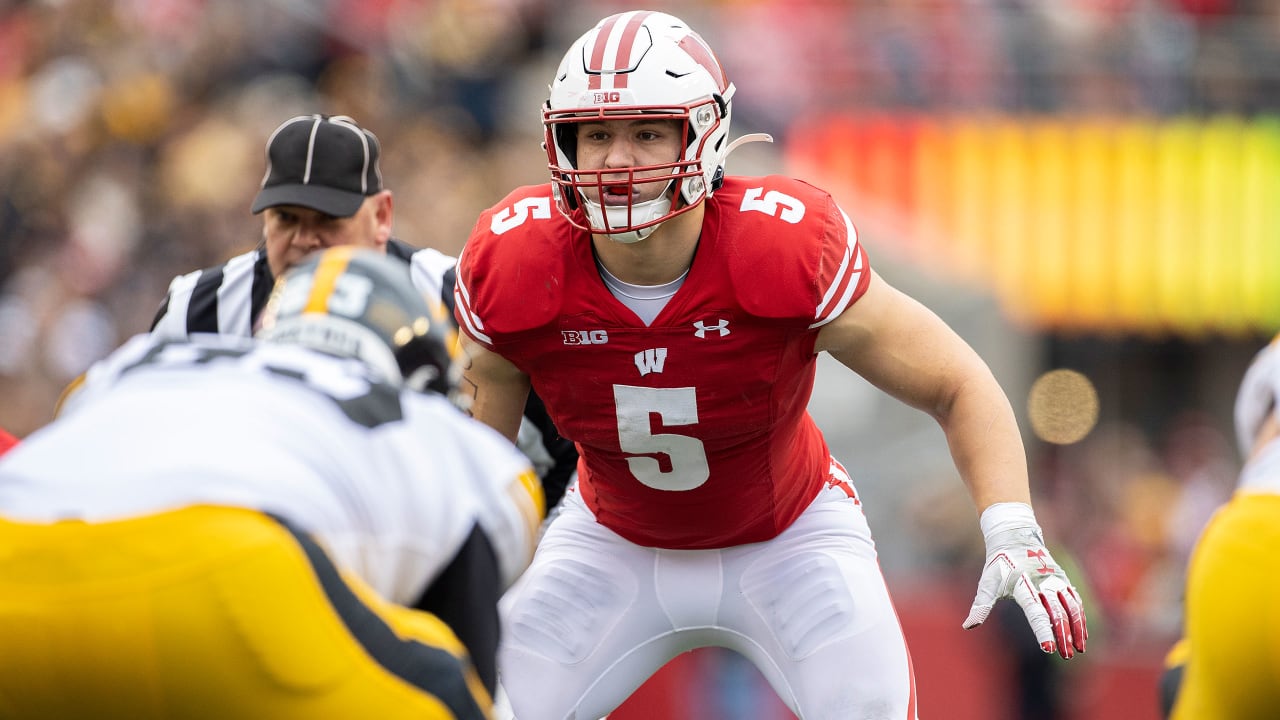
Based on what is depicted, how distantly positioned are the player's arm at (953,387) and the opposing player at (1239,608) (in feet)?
1.04

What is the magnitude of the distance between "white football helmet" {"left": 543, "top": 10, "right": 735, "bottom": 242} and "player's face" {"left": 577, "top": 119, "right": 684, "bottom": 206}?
0.05ft

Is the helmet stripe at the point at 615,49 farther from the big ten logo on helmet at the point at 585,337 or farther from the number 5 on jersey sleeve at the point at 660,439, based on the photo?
the number 5 on jersey sleeve at the point at 660,439

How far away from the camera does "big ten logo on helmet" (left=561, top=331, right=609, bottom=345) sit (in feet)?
13.3

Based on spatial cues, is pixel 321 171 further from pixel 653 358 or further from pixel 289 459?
pixel 289 459

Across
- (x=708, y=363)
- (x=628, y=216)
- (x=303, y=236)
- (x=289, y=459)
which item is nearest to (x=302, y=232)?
(x=303, y=236)

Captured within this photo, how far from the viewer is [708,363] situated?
4047mm

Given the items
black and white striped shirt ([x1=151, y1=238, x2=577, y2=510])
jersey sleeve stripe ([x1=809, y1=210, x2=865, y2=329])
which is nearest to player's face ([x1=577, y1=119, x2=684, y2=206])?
jersey sleeve stripe ([x1=809, y1=210, x2=865, y2=329])

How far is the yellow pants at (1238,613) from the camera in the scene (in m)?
3.70

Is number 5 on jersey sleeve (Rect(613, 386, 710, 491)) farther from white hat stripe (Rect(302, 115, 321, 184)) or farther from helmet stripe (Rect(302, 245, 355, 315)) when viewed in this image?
white hat stripe (Rect(302, 115, 321, 184))

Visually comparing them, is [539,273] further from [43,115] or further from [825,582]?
[43,115]

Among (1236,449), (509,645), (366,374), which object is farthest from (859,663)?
(1236,449)

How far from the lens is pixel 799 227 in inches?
159

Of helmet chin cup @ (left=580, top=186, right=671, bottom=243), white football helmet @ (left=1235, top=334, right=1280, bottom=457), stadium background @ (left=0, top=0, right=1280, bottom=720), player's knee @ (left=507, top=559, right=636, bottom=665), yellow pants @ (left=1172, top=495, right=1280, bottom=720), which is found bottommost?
stadium background @ (left=0, top=0, right=1280, bottom=720)

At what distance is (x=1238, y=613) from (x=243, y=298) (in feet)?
9.45
